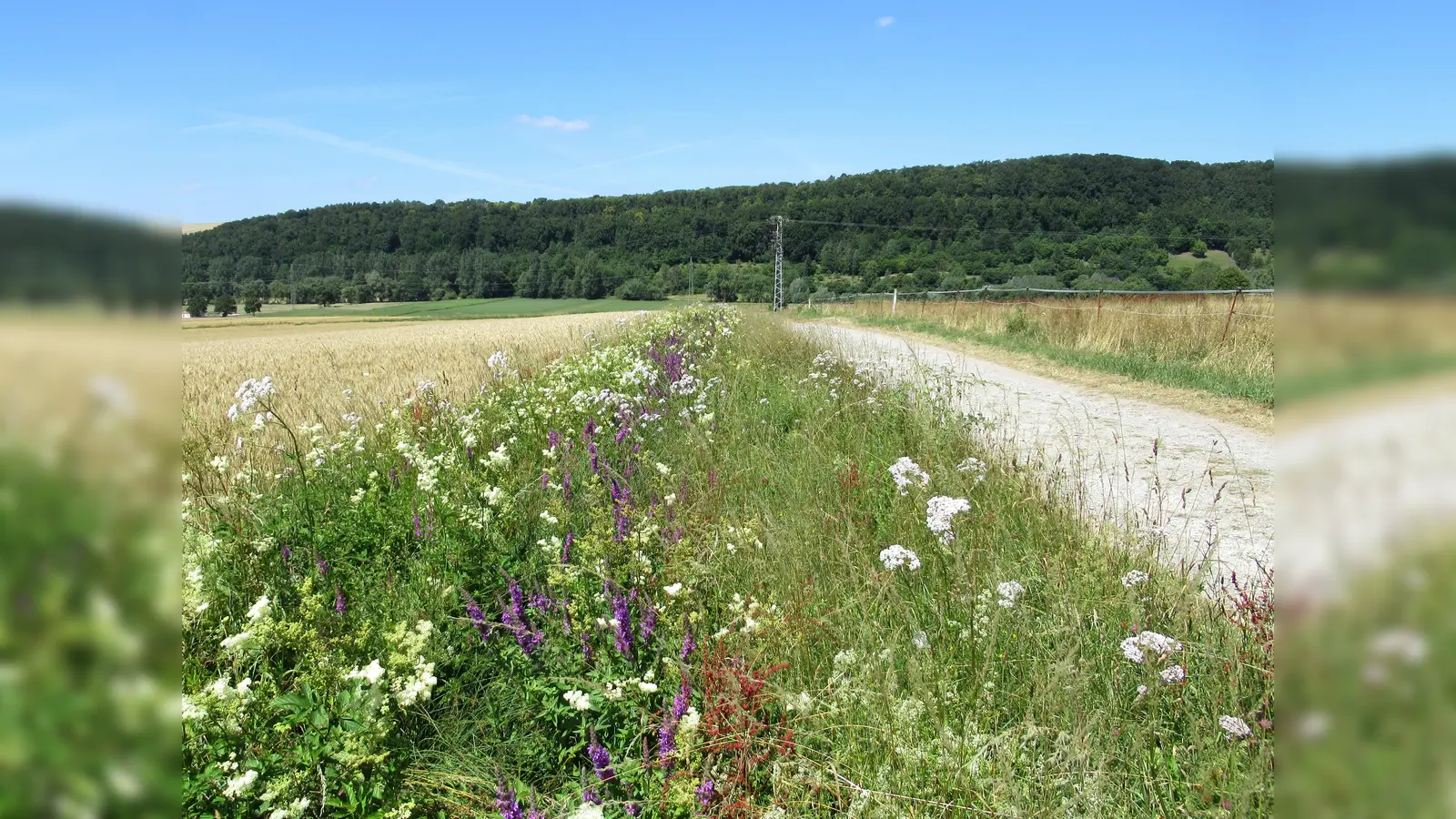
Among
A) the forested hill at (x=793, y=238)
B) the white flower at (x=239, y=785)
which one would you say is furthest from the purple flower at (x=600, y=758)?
the forested hill at (x=793, y=238)

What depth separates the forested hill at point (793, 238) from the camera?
6481 centimetres

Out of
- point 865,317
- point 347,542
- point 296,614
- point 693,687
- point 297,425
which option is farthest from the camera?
point 865,317

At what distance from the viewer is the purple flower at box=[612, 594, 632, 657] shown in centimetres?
276

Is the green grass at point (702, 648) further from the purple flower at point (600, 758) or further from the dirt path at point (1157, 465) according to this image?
the dirt path at point (1157, 465)

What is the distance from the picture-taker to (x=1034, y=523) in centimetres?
429

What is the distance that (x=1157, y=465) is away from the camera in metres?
6.94

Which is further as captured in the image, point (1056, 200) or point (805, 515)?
point (1056, 200)

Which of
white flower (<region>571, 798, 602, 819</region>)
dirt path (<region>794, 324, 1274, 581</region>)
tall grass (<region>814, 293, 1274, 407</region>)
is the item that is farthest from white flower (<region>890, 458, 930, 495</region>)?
tall grass (<region>814, 293, 1274, 407</region>)

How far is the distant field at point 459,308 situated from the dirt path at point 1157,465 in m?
46.2

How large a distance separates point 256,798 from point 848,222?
95514 mm

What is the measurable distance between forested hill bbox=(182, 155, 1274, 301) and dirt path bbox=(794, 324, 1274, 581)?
47.0 meters

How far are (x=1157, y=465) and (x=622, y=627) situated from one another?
5.86 metres
